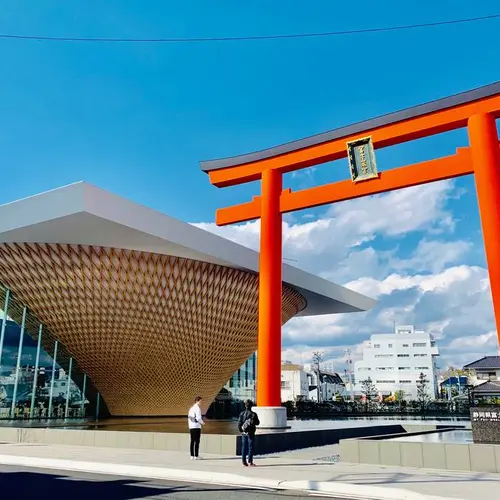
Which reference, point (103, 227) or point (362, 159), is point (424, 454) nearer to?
point (362, 159)

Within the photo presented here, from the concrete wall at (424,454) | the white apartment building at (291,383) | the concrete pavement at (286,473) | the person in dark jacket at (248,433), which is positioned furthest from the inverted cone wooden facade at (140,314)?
the white apartment building at (291,383)

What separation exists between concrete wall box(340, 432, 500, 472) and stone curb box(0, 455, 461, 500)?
3107 millimetres

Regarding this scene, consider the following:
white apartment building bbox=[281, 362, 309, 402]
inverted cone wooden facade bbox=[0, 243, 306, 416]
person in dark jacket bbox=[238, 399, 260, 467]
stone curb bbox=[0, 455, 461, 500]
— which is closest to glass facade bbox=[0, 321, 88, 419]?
inverted cone wooden facade bbox=[0, 243, 306, 416]

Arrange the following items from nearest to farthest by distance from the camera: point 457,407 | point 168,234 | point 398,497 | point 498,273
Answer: point 398,497
point 498,273
point 168,234
point 457,407

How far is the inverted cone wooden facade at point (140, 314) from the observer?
21.9 meters

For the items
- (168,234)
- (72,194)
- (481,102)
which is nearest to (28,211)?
(72,194)

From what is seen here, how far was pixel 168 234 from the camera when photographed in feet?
66.3

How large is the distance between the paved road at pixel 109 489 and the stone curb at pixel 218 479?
16.7 inches

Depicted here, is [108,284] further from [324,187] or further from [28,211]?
[324,187]

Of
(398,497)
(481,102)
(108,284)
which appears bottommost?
(398,497)

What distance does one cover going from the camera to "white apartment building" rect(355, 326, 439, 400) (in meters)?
88.1

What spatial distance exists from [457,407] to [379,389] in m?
50.2

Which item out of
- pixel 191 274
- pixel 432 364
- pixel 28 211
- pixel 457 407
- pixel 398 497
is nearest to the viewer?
pixel 398 497

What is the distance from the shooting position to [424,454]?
9.98 m
